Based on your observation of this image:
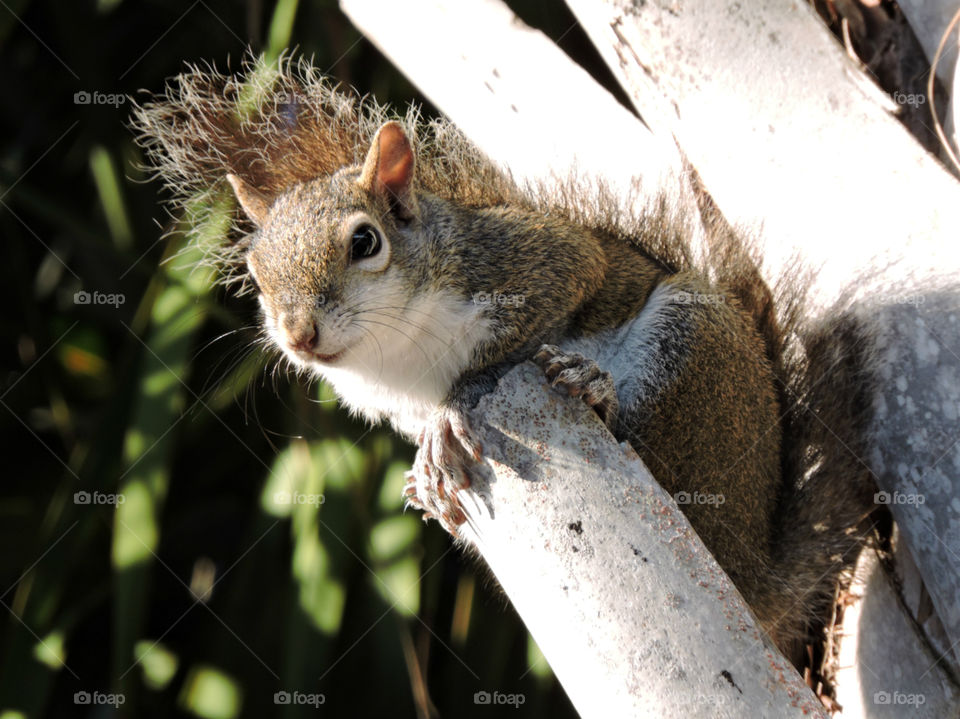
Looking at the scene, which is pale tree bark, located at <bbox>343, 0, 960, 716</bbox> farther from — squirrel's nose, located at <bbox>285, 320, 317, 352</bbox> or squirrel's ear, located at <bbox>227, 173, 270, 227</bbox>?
squirrel's ear, located at <bbox>227, 173, 270, 227</bbox>

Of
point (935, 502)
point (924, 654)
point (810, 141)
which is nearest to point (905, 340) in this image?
point (935, 502)

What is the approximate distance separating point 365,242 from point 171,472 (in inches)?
51.2

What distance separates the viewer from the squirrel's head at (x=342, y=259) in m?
1.22

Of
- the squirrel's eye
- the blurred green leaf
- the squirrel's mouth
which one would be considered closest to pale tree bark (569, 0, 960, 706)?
the squirrel's eye

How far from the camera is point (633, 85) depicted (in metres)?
1.66

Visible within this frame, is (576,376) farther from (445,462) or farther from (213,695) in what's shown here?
Result: (213,695)

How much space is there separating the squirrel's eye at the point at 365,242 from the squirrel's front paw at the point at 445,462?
26cm

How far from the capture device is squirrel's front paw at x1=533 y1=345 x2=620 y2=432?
1129mm

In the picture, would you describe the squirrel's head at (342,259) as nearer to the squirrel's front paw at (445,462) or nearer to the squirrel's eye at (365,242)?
the squirrel's eye at (365,242)

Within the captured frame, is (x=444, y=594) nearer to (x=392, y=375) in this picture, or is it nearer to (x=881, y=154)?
(x=392, y=375)

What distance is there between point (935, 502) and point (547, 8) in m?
1.48

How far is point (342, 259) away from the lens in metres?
1.26

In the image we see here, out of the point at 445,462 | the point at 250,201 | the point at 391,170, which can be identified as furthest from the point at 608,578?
the point at 250,201

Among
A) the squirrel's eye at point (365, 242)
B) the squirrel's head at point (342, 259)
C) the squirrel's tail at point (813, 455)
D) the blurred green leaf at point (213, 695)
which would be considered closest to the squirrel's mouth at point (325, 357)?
the squirrel's head at point (342, 259)
